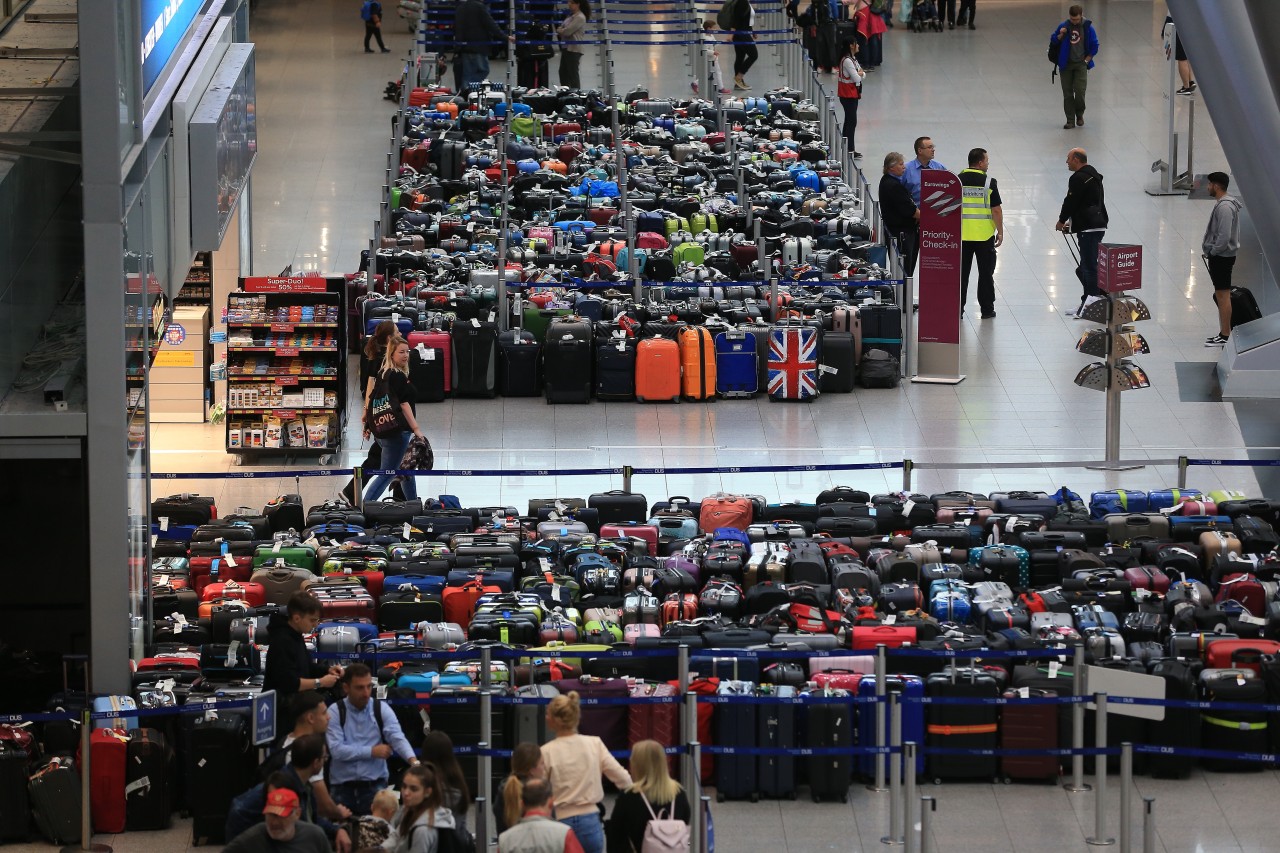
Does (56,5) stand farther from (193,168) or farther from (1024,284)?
(1024,284)

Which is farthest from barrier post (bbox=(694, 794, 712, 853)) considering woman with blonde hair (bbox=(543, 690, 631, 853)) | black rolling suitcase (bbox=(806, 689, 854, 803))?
black rolling suitcase (bbox=(806, 689, 854, 803))

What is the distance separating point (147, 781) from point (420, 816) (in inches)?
90.1

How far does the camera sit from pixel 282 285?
18.1m

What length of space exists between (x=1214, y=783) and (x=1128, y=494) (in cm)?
389

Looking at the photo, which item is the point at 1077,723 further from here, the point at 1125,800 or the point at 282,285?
the point at 282,285

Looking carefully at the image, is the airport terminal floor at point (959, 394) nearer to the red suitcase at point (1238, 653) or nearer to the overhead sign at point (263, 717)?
the red suitcase at point (1238, 653)

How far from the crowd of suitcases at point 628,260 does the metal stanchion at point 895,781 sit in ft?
28.0

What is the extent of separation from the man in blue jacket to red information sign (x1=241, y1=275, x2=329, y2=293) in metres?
16.0

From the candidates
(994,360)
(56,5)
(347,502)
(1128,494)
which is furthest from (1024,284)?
(56,5)

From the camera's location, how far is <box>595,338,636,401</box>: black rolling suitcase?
19531 millimetres

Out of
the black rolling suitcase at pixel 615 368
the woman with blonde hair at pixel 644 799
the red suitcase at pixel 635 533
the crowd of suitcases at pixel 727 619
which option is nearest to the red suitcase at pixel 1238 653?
the crowd of suitcases at pixel 727 619

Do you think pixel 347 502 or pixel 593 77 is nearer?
pixel 347 502

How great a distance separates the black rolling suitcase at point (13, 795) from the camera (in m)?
11.1

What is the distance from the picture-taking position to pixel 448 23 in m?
34.9
